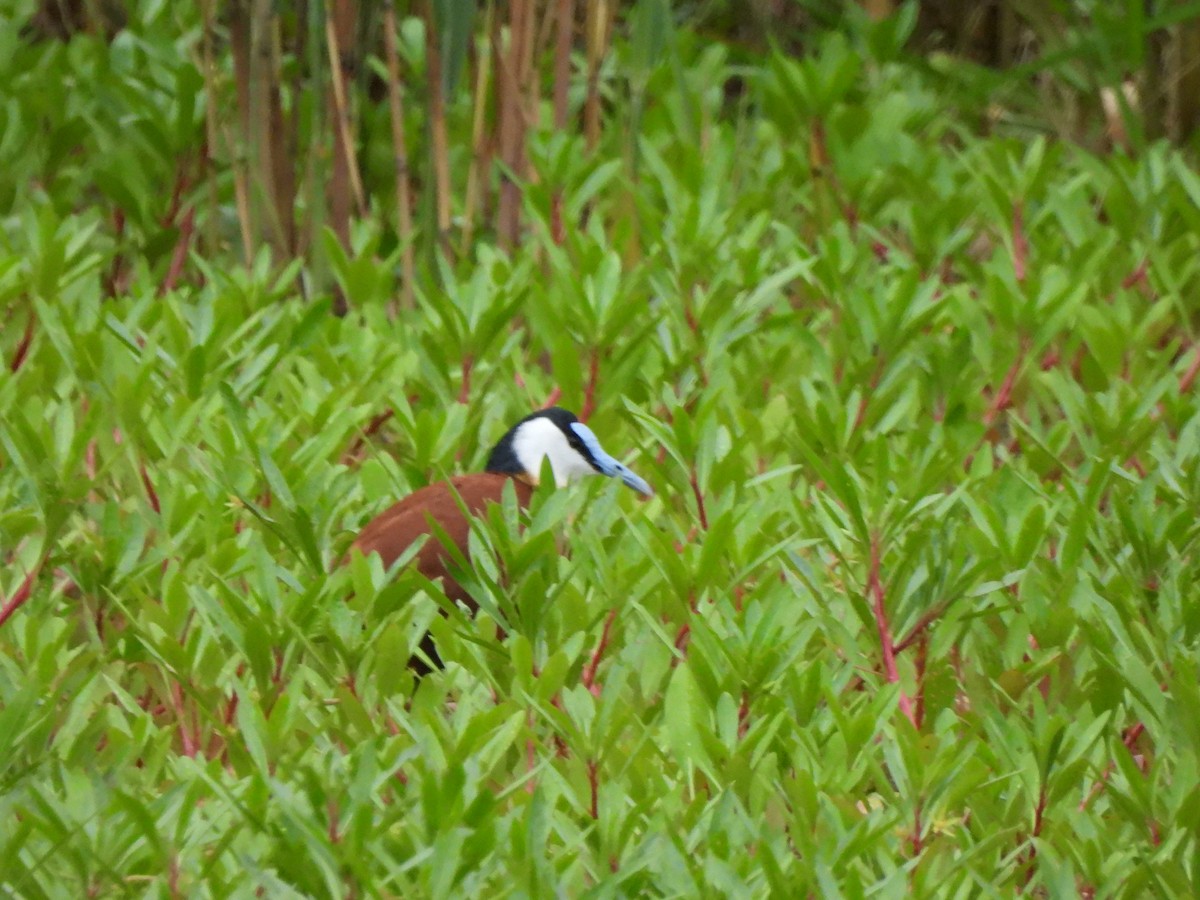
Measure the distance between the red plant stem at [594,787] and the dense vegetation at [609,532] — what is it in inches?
0.8

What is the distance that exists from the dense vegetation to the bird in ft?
0.26

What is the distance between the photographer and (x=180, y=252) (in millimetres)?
4289

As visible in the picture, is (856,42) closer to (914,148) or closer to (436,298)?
(914,148)

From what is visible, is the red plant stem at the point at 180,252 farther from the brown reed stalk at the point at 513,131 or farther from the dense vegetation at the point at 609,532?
the brown reed stalk at the point at 513,131

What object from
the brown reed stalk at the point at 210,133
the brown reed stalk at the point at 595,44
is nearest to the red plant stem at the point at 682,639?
the brown reed stalk at the point at 210,133

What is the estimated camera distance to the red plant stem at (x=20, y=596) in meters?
2.58

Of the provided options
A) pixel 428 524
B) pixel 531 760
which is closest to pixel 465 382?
pixel 428 524

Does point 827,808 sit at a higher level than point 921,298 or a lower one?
lower

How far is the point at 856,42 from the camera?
241 inches

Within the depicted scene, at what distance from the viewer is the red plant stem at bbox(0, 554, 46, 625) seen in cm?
258

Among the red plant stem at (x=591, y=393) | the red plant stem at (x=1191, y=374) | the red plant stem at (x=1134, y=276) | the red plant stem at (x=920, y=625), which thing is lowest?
the red plant stem at (x=920, y=625)

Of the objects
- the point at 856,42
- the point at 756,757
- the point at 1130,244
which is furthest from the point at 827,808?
the point at 856,42

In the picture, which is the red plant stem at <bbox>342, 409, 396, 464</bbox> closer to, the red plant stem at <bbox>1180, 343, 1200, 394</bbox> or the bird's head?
the bird's head

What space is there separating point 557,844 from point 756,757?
241 millimetres
